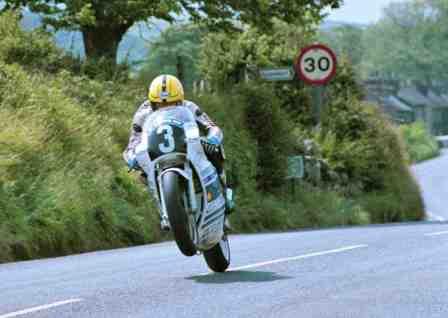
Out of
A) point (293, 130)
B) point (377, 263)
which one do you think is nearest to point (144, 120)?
point (377, 263)

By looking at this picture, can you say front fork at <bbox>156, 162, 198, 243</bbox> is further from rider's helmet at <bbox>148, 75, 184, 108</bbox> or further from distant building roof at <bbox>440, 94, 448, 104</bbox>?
distant building roof at <bbox>440, 94, 448, 104</bbox>

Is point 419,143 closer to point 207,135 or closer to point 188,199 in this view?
point 207,135

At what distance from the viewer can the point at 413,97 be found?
502ft

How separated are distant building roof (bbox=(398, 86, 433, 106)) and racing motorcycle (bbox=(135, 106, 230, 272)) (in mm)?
139523

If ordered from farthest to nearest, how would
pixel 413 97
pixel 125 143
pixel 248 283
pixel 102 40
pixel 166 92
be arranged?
pixel 413 97 < pixel 102 40 < pixel 125 143 < pixel 166 92 < pixel 248 283

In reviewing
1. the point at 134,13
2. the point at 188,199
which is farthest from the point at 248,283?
the point at 134,13

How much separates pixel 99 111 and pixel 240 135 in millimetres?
4211

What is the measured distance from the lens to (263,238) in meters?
16.9

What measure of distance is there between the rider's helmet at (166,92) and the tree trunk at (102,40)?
13.6 m

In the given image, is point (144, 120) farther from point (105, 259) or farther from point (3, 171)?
point (3, 171)

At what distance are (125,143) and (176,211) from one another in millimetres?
9268

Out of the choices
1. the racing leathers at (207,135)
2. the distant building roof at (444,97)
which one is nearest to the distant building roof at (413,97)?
the distant building roof at (444,97)

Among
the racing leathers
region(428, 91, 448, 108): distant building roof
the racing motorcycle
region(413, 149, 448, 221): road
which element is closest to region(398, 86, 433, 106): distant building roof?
region(428, 91, 448, 108): distant building roof

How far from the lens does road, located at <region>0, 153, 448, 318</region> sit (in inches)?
335
